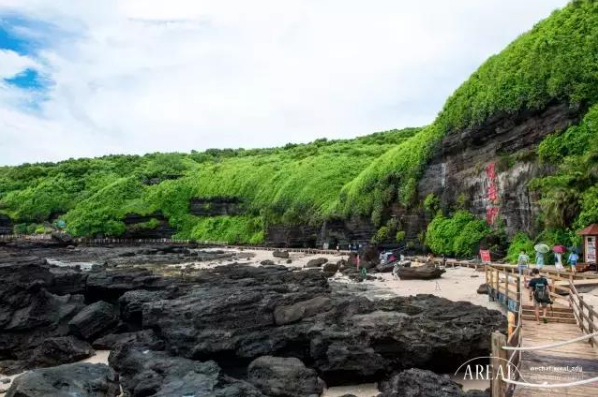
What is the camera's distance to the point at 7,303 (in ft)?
59.1

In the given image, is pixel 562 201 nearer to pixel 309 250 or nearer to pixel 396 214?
pixel 396 214

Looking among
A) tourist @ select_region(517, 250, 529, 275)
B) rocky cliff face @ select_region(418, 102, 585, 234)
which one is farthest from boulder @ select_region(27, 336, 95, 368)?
rocky cliff face @ select_region(418, 102, 585, 234)

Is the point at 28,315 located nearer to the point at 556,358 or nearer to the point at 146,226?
the point at 556,358

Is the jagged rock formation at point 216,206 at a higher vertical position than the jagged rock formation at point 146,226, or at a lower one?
higher

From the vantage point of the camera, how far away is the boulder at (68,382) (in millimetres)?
9336

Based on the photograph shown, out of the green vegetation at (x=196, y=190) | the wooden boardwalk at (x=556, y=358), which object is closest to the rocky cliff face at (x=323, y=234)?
the green vegetation at (x=196, y=190)

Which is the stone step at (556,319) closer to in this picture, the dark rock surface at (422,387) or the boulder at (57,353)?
the dark rock surface at (422,387)

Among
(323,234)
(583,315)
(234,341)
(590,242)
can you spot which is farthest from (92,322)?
(323,234)

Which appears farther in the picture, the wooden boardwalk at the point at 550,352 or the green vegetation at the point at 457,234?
the green vegetation at the point at 457,234

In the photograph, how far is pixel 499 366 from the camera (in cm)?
725

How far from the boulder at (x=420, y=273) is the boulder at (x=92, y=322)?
15912mm

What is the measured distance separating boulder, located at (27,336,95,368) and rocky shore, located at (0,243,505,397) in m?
0.03

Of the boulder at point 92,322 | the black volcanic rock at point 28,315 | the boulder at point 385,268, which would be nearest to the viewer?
the black volcanic rock at point 28,315

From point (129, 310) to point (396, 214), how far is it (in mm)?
29008
